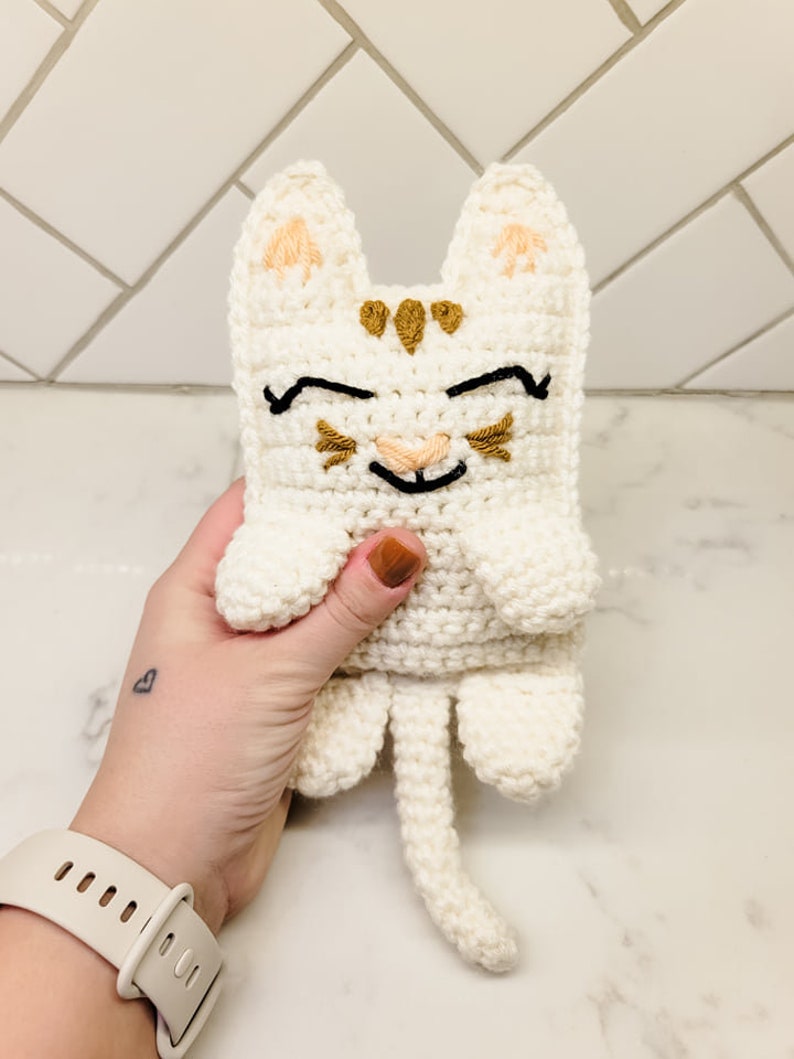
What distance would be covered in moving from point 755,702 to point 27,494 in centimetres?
66

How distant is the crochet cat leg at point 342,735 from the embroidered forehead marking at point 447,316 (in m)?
0.22

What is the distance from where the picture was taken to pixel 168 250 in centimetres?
74

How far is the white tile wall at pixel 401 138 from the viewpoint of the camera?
618 mm

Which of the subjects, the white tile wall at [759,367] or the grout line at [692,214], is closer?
the grout line at [692,214]

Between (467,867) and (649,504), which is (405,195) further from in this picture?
(467,867)

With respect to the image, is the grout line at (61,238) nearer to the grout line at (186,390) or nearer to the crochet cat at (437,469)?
the grout line at (186,390)

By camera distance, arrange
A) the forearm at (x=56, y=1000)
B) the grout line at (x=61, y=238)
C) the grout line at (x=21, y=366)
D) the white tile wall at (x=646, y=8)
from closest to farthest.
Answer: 1. the forearm at (x=56, y=1000)
2. the white tile wall at (x=646, y=8)
3. the grout line at (x=61, y=238)
4. the grout line at (x=21, y=366)

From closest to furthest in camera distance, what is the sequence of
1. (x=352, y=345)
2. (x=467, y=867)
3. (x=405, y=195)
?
(x=352, y=345) → (x=467, y=867) → (x=405, y=195)

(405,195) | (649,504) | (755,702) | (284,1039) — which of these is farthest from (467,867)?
(405,195)

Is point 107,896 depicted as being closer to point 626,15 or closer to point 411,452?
point 411,452

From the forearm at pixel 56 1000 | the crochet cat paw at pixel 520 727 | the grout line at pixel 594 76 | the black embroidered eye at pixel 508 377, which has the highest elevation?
the grout line at pixel 594 76

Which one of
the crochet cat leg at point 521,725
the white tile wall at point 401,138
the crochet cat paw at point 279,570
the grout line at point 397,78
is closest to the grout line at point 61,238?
the white tile wall at point 401,138

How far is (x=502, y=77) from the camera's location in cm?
64

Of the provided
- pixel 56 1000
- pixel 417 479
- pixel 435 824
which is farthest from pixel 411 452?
pixel 56 1000
